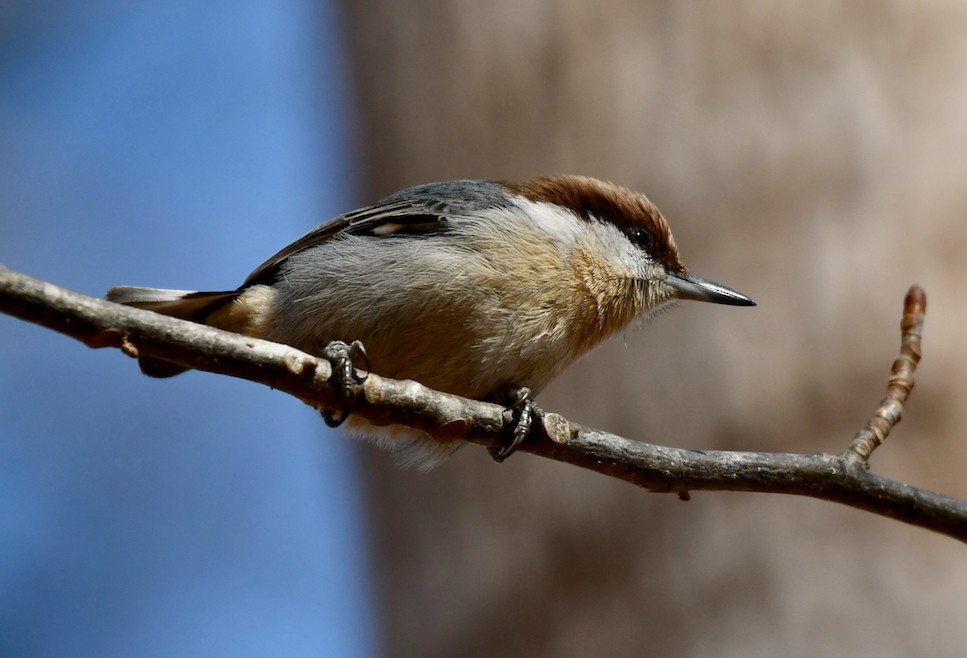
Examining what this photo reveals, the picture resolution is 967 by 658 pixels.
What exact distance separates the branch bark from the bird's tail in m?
1.02

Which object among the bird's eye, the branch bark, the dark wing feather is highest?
the bird's eye

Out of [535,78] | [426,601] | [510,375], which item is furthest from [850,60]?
[426,601]

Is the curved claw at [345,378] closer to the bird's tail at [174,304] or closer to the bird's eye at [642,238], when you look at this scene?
the bird's tail at [174,304]

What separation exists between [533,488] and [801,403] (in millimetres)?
1155

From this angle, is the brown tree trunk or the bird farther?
the brown tree trunk

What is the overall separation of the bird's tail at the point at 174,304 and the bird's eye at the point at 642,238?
147 centimetres

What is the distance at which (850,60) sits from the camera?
398 cm

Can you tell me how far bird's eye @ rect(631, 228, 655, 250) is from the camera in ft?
11.8

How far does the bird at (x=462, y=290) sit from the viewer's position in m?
2.91

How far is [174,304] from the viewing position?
3.16 m

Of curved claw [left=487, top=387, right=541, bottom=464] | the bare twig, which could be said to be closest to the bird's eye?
the bare twig

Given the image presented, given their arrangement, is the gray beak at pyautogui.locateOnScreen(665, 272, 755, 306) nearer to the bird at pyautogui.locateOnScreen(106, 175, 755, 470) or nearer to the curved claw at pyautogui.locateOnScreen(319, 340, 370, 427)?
the bird at pyautogui.locateOnScreen(106, 175, 755, 470)

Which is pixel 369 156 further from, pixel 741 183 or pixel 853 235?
pixel 853 235

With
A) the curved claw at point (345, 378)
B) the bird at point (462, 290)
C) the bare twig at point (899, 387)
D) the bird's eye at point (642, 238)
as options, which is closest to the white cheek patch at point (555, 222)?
the bird at point (462, 290)
